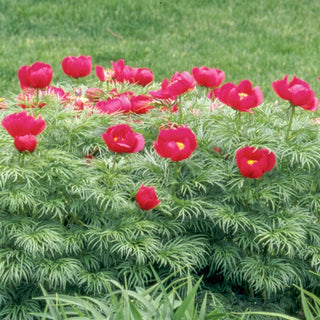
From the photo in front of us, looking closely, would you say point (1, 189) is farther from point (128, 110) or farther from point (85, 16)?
point (85, 16)

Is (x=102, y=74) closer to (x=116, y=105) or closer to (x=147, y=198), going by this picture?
(x=116, y=105)

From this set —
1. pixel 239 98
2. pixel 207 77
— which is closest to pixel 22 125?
pixel 239 98

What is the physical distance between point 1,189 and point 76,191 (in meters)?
0.27

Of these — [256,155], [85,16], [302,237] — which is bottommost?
[85,16]

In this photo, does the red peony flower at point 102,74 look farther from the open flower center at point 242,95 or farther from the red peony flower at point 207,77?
the open flower center at point 242,95

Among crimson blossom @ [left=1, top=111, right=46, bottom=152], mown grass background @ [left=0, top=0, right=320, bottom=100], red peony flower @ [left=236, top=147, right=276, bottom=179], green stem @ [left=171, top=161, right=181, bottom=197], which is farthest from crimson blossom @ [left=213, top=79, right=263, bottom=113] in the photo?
mown grass background @ [left=0, top=0, right=320, bottom=100]

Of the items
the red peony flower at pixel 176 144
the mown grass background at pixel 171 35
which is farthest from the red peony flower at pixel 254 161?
the mown grass background at pixel 171 35

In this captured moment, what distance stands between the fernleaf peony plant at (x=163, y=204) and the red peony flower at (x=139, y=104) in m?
0.14

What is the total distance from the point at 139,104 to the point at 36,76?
0.45m

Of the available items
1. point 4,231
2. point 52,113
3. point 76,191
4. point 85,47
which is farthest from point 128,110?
point 85,47

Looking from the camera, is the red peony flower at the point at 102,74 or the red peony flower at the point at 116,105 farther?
the red peony flower at the point at 102,74

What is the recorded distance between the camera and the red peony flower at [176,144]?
256cm

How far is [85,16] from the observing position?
26.6ft

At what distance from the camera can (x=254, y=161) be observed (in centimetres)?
Answer: 262
